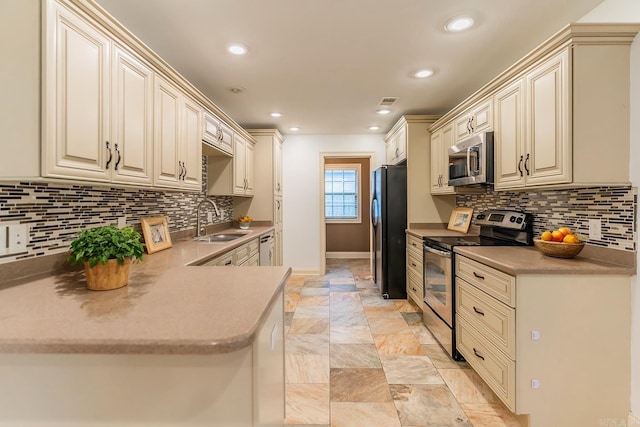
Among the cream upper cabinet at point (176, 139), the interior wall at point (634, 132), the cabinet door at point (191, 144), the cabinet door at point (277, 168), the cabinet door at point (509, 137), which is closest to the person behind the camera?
the interior wall at point (634, 132)

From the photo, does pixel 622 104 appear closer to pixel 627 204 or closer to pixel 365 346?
pixel 627 204

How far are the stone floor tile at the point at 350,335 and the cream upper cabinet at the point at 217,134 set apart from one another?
2203mm

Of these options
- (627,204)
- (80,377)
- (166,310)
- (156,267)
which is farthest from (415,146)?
(80,377)

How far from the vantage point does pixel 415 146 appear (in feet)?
12.5

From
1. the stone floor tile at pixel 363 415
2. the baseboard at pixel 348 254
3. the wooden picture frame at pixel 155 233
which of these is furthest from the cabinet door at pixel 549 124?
the baseboard at pixel 348 254

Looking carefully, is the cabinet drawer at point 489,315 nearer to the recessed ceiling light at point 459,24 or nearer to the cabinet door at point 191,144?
the recessed ceiling light at point 459,24

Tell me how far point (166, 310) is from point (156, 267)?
822mm

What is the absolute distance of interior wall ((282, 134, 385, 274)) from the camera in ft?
16.8

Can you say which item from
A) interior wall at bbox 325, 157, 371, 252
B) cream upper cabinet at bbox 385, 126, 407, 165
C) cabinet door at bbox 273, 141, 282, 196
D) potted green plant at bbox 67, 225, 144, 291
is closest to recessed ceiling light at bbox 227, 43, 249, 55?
potted green plant at bbox 67, 225, 144, 291

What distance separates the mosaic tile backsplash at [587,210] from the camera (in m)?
1.67

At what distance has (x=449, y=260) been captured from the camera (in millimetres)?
2434

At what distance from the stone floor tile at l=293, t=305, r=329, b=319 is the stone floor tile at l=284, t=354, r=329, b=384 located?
0.86 metres

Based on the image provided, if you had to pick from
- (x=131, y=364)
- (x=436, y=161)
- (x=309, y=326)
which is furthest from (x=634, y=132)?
(x=309, y=326)

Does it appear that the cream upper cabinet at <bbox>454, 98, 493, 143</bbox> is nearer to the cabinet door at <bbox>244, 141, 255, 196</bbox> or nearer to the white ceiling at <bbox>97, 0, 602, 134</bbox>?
the white ceiling at <bbox>97, 0, 602, 134</bbox>
